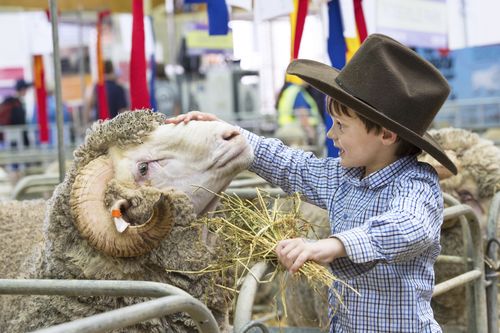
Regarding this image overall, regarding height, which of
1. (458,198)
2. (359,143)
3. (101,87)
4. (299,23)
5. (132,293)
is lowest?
(458,198)

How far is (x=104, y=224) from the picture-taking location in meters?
2.53

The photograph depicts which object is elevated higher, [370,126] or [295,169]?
[370,126]

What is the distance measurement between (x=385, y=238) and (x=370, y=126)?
418 mm

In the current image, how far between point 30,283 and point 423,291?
1.19 meters

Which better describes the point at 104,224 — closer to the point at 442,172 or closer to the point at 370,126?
the point at 370,126

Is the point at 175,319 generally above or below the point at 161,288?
below

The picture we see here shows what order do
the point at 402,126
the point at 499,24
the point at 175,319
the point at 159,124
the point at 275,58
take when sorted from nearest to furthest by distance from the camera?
the point at 402,126 < the point at 175,319 < the point at 159,124 < the point at 499,24 < the point at 275,58

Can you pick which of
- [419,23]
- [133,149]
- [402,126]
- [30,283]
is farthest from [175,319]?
[419,23]

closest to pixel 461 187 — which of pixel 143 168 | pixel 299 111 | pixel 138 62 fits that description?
pixel 138 62

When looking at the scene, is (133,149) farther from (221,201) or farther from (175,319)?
(175,319)

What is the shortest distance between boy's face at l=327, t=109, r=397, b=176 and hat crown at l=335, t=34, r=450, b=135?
8 cm

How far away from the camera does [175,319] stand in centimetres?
261

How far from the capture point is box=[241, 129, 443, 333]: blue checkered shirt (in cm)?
209

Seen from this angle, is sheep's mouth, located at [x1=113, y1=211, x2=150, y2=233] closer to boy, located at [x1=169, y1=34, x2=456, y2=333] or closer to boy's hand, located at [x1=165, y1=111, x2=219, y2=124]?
boy's hand, located at [x1=165, y1=111, x2=219, y2=124]
